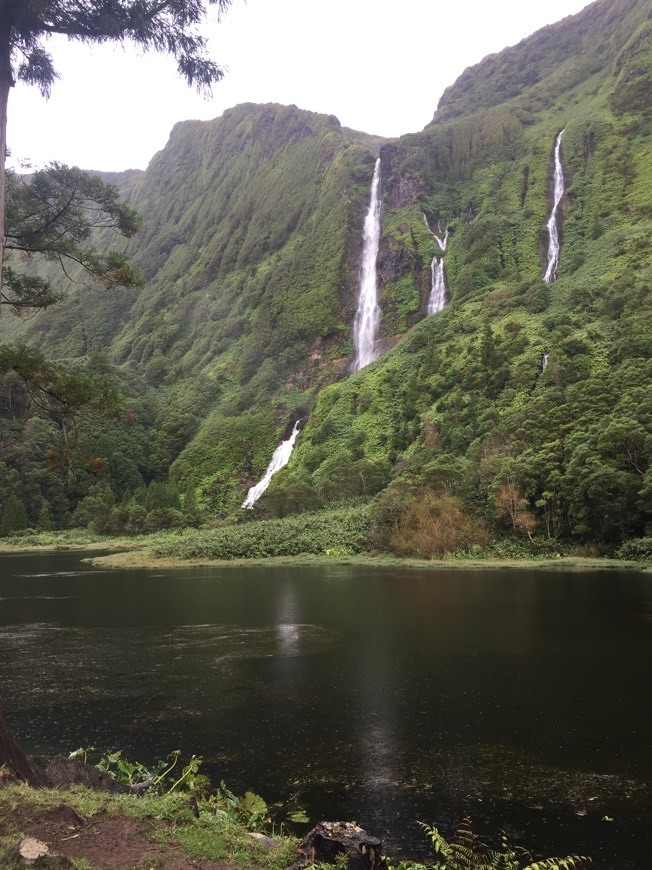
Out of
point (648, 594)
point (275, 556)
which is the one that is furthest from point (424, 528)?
point (648, 594)

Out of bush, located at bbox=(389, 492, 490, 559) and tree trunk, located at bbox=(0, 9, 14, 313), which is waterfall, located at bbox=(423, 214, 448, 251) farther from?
tree trunk, located at bbox=(0, 9, 14, 313)

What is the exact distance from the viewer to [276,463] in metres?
85.7

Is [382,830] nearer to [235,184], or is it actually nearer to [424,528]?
[424,528]

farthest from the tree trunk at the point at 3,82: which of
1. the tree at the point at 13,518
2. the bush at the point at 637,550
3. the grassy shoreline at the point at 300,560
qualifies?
the tree at the point at 13,518

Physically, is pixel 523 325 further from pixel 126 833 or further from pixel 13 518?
pixel 126 833

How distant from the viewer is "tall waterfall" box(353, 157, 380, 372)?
333 feet

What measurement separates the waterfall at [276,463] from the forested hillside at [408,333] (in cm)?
233

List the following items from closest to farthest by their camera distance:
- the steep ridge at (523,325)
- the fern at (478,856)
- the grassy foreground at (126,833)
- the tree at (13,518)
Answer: the grassy foreground at (126,833)
the fern at (478,856)
the steep ridge at (523,325)
the tree at (13,518)

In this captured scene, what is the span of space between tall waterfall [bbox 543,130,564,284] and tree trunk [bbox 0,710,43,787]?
8931 centimetres

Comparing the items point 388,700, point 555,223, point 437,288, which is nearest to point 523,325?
point 437,288

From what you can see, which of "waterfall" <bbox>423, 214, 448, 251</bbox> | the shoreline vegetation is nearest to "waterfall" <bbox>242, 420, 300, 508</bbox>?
the shoreline vegetation

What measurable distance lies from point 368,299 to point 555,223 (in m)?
32.4

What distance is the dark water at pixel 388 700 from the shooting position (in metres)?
8.67

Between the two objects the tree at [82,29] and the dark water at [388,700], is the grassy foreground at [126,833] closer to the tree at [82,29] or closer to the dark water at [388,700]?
the dark water at [388,700]
